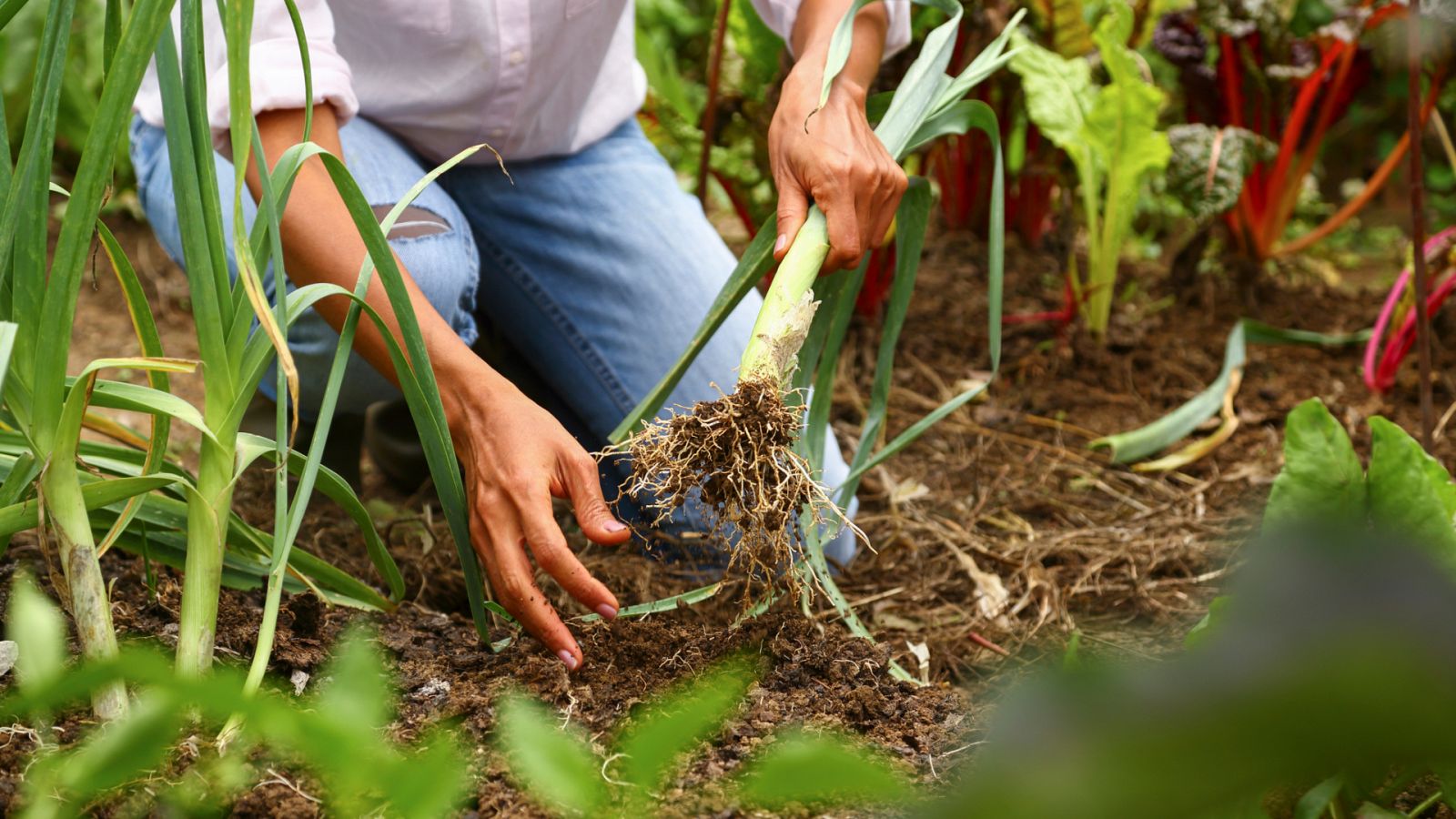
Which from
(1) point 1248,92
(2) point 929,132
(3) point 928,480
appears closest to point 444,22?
(2) point 929,132

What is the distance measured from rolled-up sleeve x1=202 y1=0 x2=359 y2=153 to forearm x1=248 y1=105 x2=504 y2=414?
0.04 meters

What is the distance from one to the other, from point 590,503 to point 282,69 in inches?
20.9

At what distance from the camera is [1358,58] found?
89.8 inches

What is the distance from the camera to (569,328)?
1607 millimetres

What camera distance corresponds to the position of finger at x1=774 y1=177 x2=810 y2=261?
1.09 m

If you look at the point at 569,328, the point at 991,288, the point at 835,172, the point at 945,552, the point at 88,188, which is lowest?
the point at 945,552

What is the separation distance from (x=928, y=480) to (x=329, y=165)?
1.15 metres

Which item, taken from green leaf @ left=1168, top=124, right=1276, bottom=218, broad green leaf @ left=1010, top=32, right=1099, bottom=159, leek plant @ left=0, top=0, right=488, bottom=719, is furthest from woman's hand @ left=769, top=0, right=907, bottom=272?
green leaf @ left=1168, top=124, right=1276, bottom=218

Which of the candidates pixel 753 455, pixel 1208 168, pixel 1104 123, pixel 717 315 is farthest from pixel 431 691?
pixel 1208 168

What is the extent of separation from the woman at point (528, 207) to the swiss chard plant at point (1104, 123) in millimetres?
563

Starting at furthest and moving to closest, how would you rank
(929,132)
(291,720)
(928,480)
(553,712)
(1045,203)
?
(1045,203) < (928,480) < (929,132) < (553,712) < (291,720)

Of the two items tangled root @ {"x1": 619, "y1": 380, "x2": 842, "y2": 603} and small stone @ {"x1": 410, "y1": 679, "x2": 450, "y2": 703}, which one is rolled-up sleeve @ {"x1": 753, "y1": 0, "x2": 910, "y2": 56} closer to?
tangled root @ {"x1": 619, "y1": 380, "x2": 842, "y2": 603}

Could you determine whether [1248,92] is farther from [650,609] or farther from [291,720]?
[291,720]

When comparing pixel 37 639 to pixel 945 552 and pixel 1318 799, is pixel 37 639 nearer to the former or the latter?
pixel 1318 799
